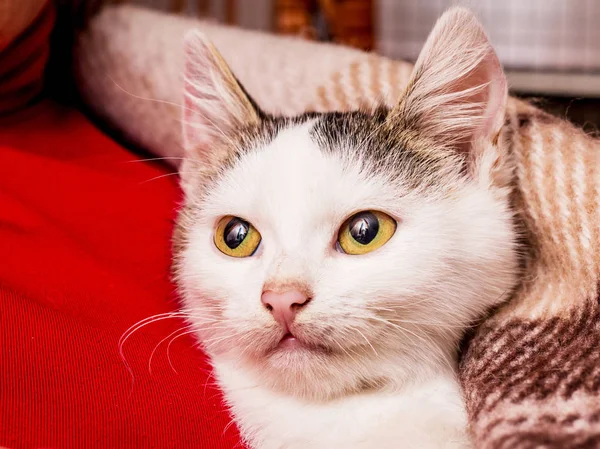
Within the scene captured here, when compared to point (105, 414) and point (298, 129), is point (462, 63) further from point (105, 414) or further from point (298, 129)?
point (105, 414)

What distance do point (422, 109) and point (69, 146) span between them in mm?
741

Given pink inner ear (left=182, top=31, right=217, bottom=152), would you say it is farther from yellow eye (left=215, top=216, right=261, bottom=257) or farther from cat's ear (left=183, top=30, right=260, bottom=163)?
yellow eye (left=215, top=216, right=261, bottom=257)

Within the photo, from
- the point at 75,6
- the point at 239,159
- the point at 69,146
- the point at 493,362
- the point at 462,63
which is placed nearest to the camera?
the point at 493,362

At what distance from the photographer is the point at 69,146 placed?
122 centimetres

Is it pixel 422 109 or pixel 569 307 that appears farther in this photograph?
pixel 422 109

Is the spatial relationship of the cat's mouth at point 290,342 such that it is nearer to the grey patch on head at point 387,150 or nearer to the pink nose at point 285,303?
the pink nose at point 285,303

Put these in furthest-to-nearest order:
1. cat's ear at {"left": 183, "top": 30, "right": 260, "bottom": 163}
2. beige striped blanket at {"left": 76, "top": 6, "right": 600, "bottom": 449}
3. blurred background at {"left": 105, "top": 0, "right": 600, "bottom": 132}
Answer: blurred background at {"left": 105, "top": 0, "right": 600, "bottom": 132}, cat's ear at {"left": 183, "top": 30, "right": 260, "bottom": 163}, beige striped blanket at {"left": 76, "top": 6, "right": 600, "bottom": 449}

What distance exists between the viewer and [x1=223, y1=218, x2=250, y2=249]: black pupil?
0.83 meters

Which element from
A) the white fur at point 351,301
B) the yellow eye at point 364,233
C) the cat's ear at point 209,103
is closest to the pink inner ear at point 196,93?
the cat's ear at point 209,103

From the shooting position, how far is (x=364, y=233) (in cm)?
75

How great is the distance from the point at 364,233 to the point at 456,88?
0.86 ft

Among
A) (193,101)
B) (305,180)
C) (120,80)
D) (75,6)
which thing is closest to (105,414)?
(305,180)

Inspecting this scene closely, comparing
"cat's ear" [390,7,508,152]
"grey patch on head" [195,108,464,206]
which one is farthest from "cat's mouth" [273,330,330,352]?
"cat's ear" [390,7,508,152]

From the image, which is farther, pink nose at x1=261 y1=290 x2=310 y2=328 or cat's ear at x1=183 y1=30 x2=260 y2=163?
cat's ear at x1=183 y1=30 x2=260 y2=163
